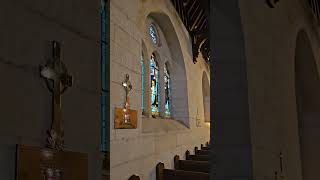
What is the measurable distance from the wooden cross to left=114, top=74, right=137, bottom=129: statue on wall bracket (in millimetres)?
3898

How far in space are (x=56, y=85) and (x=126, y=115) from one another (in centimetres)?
433

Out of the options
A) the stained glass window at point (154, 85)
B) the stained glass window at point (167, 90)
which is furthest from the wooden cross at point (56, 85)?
the stained glass window at point (167, 90)

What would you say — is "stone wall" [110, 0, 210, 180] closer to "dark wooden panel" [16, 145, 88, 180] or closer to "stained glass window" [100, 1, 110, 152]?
"stained glass window" [100, 1, 110, 152]

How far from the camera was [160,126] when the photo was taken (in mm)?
7684

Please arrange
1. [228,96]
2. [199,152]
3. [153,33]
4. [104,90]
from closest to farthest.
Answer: [228,96] < [104,90] < [153,33] < [199,152]

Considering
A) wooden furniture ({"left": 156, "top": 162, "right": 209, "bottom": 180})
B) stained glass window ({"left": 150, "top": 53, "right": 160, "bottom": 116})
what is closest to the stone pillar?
wooden furniture ({"left": 156, "top": 162, "right": 209, "bottom": 180})

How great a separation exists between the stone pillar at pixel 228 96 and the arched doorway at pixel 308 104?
324cm

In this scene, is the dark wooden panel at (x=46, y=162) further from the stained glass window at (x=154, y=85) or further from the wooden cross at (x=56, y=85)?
the stained glass window at (x=154, y=85)

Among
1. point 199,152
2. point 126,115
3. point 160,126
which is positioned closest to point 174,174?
point 160,126

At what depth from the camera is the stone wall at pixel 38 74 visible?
0.85 meters

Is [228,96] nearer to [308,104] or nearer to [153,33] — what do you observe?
[308,104]

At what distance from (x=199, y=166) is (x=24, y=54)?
674cm

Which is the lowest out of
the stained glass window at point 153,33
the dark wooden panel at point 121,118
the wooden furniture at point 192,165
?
the wooden furniture at point 192,165

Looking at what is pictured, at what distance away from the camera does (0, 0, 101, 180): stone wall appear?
0.85 meters
